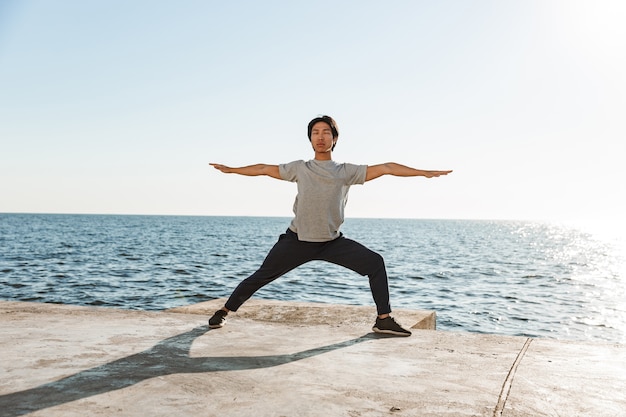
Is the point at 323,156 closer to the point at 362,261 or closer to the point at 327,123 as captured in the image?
the point at 327,123

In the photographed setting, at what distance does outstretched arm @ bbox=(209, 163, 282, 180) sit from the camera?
15.6 feet

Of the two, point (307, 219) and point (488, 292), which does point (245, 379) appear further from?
point (488, 292)

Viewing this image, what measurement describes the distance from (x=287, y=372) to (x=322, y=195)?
5.46ft

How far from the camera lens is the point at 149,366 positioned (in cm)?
348

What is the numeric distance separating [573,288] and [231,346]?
20.6m

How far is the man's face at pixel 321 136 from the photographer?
473 cm

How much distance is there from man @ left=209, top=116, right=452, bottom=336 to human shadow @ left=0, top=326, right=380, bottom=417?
25.9 inches

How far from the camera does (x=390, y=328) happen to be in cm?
471

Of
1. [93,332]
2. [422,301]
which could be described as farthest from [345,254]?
[422,301]

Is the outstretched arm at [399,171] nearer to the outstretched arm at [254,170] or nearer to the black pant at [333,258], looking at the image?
the black pant at [333,258]

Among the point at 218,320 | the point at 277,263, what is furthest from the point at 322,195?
the point at 218,320

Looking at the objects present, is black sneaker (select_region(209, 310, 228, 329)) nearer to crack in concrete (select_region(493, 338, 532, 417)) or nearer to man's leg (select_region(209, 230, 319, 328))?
man's leg (select_region(209, 230, 319, 328))

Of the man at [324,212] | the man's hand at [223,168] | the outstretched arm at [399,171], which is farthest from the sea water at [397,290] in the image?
the man's hand at [223,168]

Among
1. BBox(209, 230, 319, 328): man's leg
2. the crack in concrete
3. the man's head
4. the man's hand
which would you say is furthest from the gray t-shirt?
the crack in concrete
